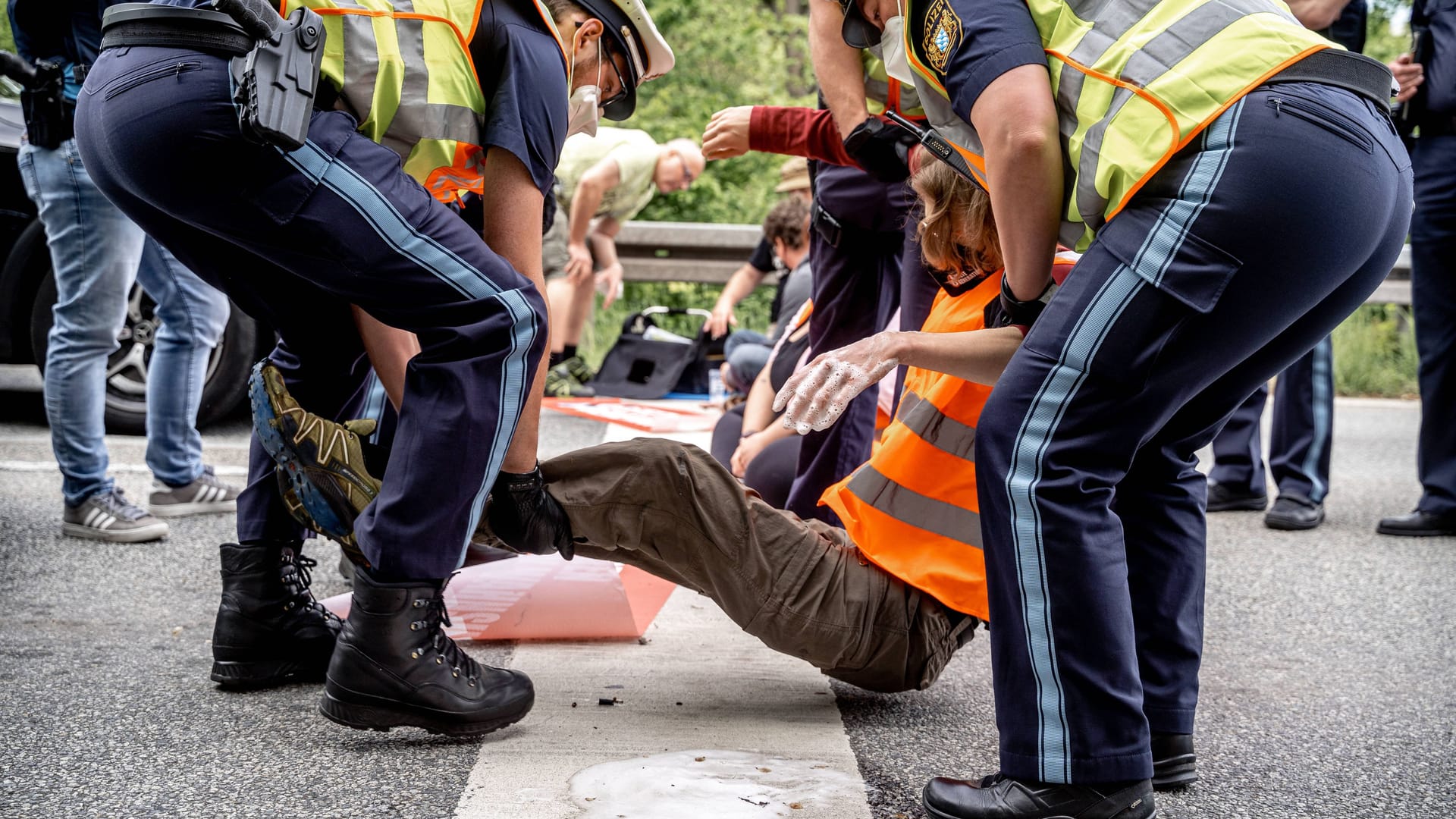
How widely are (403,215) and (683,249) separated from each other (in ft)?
23.0

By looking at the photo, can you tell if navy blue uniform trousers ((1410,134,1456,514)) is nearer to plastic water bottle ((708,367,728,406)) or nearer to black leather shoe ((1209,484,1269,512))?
black leather shoe ((1209,484,1269,512))

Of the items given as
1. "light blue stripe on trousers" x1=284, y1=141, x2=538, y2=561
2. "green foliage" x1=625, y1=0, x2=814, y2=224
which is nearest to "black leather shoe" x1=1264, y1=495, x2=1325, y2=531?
"light blue stripe on trousers" x1=284, y1=141, x2=538, y2=561

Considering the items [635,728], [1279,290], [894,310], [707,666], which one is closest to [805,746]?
[635,728]

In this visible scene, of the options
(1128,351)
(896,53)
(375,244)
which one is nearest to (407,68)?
(375,244)

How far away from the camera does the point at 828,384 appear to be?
1.87 m

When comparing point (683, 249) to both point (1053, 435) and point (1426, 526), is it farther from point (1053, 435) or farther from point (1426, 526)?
point (1053, 435)

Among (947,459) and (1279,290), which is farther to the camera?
(947,459)

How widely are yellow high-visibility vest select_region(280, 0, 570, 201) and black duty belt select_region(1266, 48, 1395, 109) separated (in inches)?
45.7

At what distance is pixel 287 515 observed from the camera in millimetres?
2459

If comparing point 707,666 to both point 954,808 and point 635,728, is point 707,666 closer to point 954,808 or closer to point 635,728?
point 635,728

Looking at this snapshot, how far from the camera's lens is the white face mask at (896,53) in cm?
217

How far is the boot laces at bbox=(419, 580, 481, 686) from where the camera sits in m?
2.12

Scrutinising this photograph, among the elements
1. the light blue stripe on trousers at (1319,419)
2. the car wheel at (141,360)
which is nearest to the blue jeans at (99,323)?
the car wheel at (141,360)

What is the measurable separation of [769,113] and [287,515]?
147cm
